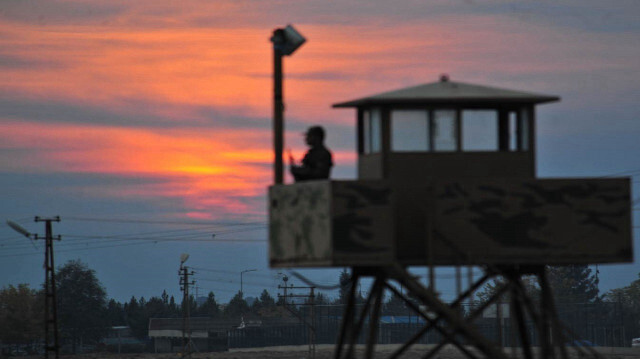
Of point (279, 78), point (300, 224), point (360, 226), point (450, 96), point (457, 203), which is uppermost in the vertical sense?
point (279, 78)

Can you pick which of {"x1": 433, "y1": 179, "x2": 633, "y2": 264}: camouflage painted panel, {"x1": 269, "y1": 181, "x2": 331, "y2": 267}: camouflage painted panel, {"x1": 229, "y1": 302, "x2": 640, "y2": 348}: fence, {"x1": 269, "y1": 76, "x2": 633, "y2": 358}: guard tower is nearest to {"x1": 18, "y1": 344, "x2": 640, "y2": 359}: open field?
{"x1": 229, "y1": 302, "x2": 640, "y2": 348}: fence

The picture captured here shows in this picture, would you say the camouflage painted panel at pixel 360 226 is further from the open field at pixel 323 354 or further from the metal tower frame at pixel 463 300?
the open field at pixel 323 354

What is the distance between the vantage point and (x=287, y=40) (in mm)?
A: 32938

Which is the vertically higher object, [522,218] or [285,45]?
[285,45]

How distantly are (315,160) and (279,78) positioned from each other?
331cm

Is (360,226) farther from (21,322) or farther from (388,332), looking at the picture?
(21,322)

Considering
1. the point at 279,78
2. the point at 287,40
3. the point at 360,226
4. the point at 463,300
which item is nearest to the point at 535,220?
the point at 463,300

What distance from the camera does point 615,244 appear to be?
100 feet

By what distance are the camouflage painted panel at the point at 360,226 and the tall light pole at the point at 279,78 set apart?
375 centimetres

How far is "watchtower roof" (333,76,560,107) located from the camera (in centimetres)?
3023

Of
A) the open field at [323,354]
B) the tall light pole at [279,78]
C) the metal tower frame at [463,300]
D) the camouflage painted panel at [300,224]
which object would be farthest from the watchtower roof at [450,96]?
the open field at [323,354]

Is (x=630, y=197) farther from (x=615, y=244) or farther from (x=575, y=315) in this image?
(x=575, y=315)

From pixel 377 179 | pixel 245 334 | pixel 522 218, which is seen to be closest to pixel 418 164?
pixel 377 179

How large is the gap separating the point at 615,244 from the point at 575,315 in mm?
150371
